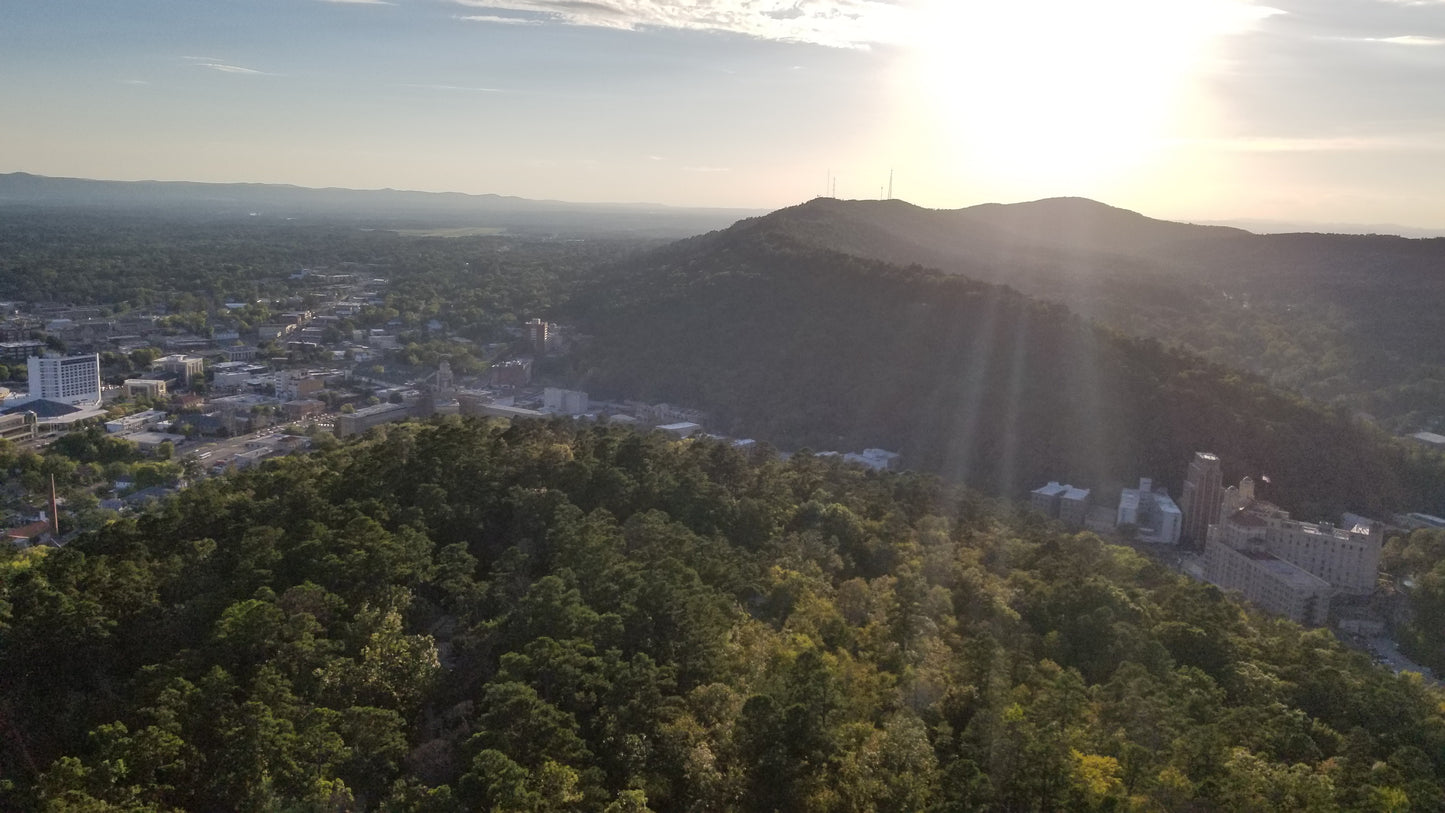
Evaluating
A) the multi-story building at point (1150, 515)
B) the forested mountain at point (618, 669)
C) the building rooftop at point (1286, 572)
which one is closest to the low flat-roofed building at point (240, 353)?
the forested mountain at point (618, 669)

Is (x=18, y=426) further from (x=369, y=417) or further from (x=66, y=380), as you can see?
(x=369, y=417)

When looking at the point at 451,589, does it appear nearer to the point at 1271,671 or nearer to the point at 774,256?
the point at 1271,671

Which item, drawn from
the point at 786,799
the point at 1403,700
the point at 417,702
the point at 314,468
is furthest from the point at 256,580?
the point at 1403,700

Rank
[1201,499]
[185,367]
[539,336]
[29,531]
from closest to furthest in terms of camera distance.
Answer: [29,531] < [1201,499] < [185,367] < [539,336]

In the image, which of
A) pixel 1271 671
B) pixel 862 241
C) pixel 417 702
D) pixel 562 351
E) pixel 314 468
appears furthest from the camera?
pixel 862 241

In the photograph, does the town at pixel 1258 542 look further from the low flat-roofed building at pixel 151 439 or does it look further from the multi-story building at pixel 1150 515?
the low flat-roofed building at pixel 151 439

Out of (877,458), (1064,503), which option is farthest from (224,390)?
(1064,503)
